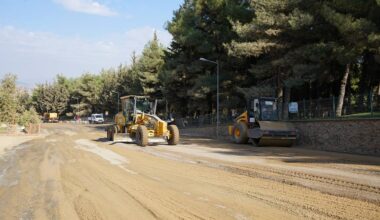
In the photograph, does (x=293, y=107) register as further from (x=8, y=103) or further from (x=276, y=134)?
(x=8, y=103)

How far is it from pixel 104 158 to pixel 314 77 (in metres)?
15.2

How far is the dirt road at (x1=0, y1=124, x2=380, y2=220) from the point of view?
862 centimetres

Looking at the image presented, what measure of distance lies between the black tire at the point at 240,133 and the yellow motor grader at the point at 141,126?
13.3 feet

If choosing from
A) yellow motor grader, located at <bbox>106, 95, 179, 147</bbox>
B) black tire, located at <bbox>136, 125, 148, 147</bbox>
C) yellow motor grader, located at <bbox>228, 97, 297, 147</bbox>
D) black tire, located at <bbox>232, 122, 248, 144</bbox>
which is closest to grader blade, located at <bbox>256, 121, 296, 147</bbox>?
yellow motor grader, located at <bbox>228, 97, 297, 147</bbox>

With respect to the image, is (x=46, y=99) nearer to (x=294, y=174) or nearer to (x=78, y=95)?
(x=78, y=95)

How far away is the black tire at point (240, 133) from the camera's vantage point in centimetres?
2784

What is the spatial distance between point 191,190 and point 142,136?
14355 millimetres

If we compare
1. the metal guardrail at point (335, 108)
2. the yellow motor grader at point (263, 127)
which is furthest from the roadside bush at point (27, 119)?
the metal guardrail at point (335, 108)

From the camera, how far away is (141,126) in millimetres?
25578

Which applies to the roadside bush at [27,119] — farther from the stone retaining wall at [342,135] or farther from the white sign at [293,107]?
the stone retaining wall at [342,135]

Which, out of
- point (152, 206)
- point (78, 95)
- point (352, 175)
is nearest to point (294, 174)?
point (352, 175)

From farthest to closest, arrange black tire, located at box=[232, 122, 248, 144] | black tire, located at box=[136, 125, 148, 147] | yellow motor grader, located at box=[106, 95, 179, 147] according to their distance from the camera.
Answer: black tire, located at box=[232, 122, 248, 144] < yellow motor grader, located at box=[106, 95, 179, 147] < black tire, located at box=[136, 125, 148, 147]

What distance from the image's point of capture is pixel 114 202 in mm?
9688

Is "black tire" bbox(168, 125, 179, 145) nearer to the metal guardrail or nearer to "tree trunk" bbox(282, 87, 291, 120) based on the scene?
the metal guardrail
